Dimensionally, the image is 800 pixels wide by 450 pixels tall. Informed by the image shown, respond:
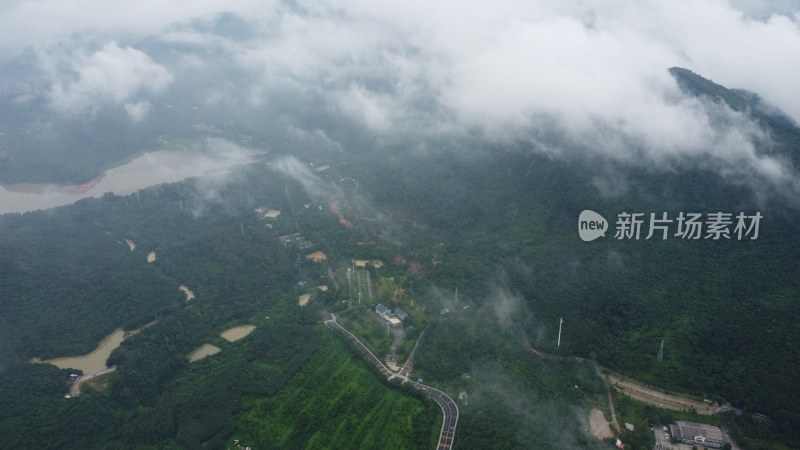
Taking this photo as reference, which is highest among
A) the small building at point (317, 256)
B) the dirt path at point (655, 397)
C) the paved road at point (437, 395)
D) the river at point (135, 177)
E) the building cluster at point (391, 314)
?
the river at point (135, 177)

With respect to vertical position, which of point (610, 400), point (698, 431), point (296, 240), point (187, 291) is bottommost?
point (698, 431)

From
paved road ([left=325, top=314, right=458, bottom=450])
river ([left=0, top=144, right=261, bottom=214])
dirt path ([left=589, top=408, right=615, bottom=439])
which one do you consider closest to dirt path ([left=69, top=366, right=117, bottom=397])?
paved road ([left=325, top=314, right=458, bottom=450])

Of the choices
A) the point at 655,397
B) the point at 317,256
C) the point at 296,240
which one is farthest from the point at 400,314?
the point at 655,397

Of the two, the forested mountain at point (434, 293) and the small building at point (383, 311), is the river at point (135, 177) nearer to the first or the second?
the forested mountain at point (434, 293)

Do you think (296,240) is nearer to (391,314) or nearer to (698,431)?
(391,314)

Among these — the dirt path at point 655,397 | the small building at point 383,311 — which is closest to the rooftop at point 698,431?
the dirt path at point 655,397

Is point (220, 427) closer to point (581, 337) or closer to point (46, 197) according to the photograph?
point (581, 337)

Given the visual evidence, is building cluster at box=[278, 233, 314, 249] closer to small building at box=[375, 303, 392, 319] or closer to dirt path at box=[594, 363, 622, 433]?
small building at box=[375, 303, 392, 319]
